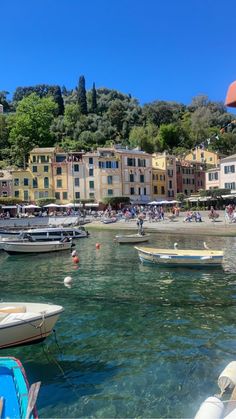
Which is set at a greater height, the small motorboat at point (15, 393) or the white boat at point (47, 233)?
the white boat at point (47, 233)

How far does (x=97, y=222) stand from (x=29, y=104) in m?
66.0

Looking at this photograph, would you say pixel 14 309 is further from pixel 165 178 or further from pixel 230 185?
pixel 165 178

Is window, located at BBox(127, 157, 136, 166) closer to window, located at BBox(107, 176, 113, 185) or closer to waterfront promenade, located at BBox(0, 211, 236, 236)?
window, located at BBox(107, 176, 113, 185)

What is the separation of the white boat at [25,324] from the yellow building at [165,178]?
80450 mm

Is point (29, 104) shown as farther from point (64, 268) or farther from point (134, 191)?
point (64, 268)

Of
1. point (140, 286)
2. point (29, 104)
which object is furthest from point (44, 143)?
point (140, 286)

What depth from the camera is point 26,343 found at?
1131 centimetres

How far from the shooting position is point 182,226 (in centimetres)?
5394

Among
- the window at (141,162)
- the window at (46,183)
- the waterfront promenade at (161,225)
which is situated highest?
the window at (141,162)

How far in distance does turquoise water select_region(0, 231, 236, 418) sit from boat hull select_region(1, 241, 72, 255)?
9.88 metres

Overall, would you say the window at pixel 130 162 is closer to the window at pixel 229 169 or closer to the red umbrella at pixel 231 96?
the window at pixel 229 169

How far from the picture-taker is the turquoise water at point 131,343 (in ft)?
30.8

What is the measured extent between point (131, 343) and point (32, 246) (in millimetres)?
23125

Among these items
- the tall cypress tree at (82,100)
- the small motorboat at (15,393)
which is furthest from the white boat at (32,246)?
the tall cypress tree at (82,100)
